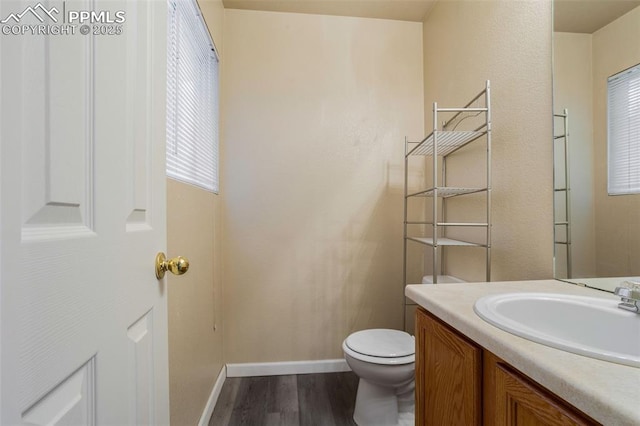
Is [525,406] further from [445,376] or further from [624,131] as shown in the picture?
[624,131]

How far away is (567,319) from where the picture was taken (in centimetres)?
75

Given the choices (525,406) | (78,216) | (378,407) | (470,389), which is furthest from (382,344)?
(78,216)

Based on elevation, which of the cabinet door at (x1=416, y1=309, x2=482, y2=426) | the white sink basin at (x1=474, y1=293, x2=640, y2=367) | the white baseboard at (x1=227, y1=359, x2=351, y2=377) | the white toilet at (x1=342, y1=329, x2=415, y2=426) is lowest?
the white baseboard at (x1=227, y1=359, x2=351, y2=377)

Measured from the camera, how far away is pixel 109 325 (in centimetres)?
46

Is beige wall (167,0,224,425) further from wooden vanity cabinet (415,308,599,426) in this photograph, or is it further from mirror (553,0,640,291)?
mirror (553,0,640,291)

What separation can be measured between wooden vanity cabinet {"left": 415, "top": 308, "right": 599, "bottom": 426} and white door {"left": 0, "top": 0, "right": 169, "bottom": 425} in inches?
30.4

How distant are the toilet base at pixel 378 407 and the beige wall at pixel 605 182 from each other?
1.10 m

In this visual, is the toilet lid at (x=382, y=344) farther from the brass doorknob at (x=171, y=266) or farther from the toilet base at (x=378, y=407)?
the brass doorknob at (x=171, y=266)

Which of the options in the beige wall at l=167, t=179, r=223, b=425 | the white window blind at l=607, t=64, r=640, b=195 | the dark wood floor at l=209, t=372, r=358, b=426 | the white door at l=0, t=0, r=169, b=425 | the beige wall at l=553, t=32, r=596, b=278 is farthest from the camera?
the dark wood floor at l=209, t=372, r=358, b=426

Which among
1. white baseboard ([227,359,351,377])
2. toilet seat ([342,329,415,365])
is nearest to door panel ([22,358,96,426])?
toilet seat ([342,329,415,365])

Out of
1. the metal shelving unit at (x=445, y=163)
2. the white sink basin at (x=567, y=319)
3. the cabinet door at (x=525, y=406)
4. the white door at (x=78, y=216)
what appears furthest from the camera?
the metal shelving unit at (x=445, y=163)

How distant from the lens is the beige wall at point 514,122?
1.06 metres

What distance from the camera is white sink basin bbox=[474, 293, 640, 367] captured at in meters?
0.62

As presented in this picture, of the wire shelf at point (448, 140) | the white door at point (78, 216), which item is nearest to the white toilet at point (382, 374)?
the white door at point (78, 216)
